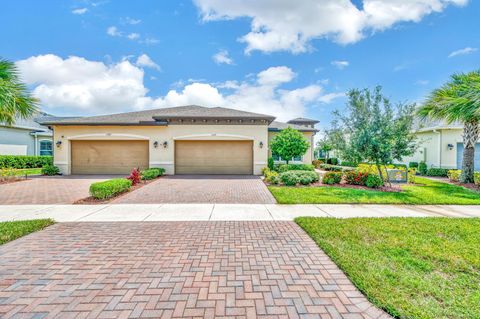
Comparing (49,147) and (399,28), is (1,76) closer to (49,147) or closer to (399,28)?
(399,28)

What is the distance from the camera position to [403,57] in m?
12.8

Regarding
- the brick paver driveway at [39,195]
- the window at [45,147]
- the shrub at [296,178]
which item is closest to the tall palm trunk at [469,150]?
the shrub at [296,178]

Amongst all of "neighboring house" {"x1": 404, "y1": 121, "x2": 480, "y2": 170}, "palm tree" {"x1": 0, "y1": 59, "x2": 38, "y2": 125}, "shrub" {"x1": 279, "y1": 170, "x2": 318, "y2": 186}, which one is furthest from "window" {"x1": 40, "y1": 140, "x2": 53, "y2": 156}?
"neighboring house" {"x1": 404, "y1": 121, "x2": 480, "y2": 170}

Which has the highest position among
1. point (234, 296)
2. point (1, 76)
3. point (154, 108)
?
point (154, 108)

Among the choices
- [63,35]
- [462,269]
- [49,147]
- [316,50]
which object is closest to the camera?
[462,269]

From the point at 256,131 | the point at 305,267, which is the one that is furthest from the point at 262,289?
the point at 256,131

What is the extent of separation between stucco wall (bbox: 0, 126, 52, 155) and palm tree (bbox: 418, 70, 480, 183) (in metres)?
33.4

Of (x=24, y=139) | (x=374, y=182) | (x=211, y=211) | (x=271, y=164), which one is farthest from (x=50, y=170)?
(x=374, y=182)

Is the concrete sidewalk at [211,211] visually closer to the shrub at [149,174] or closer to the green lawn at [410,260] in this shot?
the green lawn at [410,260]

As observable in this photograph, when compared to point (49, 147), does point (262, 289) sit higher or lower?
lower

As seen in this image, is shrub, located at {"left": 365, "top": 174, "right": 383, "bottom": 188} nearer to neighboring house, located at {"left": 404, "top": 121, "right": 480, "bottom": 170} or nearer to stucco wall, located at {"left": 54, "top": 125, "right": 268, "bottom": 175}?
stucco wall, located at {"left": 54, "top": 125, "right": 268, "bottom": 175}

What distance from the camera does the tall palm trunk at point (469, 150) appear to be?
41.4 ft

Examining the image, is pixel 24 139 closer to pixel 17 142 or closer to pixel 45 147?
pixel 17 142

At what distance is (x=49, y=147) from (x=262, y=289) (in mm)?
29950
